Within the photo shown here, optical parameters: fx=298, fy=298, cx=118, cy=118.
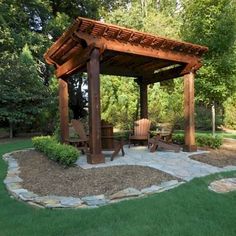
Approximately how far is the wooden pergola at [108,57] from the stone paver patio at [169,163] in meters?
0.45

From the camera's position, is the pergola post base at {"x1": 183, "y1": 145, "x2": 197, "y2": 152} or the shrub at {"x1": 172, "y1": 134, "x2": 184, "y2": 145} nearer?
the pergola post base at {"x1": 183, "y1": 145, "x2": 197, "y2": 152}

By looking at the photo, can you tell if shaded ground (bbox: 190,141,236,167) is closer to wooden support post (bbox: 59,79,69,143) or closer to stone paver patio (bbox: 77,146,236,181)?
stone paver patio (bbox: 77,146,236,181)

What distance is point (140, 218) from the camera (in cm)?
332

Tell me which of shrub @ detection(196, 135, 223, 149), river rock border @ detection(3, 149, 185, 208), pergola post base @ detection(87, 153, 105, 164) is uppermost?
shrub @ detection(196, 135, 223, 149)

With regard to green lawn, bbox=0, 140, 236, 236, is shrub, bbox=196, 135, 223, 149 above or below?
above

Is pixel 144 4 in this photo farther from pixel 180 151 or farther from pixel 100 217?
pixel 100 217

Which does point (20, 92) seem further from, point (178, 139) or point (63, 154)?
point (63, 154)

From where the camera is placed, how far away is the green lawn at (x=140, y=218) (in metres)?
3.03

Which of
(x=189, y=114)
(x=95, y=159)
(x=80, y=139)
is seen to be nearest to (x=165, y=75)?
(x=189, y=114)

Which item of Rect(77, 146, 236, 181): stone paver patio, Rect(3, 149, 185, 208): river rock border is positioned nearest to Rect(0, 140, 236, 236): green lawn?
Rect(3, 149, 185, 208): river rock border

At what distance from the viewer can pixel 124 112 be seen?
15688 mm

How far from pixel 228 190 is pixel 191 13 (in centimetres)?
670

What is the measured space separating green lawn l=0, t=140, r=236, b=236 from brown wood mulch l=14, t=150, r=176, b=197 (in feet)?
2.05

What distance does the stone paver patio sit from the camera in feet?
17.9
